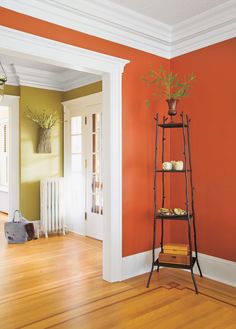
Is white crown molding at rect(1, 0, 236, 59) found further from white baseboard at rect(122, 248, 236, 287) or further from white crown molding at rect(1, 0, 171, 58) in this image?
white baseboard at rect(122, 248, 236, 287)

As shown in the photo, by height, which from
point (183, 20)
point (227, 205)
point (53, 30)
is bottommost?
point (227, 205)

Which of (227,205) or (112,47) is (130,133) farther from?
(227,205)

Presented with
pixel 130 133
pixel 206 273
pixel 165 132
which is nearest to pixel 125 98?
pixel 130 133

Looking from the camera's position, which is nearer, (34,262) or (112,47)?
(112,47)

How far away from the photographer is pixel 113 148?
134 inches

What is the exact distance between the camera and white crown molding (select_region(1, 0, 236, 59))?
2904 mm

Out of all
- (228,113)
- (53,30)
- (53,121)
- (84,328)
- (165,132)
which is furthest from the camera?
(53,121)

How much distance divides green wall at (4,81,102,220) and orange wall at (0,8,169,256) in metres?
1.76

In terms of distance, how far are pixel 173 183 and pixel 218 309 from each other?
157 centimetres

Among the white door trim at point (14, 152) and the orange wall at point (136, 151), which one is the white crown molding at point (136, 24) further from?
the white door trim at point (14, 152)

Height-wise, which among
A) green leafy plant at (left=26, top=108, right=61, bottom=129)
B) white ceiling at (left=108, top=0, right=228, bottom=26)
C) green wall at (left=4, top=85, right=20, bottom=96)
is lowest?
green leafy plant at (left=26, top=108, right=61, bottom=129)

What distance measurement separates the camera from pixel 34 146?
562 cm

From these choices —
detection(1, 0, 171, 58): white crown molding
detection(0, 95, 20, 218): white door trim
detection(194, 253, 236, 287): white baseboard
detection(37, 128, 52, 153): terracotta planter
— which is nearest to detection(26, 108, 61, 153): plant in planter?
detection(37, 128, 52, 153): terracotta planter

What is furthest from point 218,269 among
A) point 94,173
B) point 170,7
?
point 170,7
